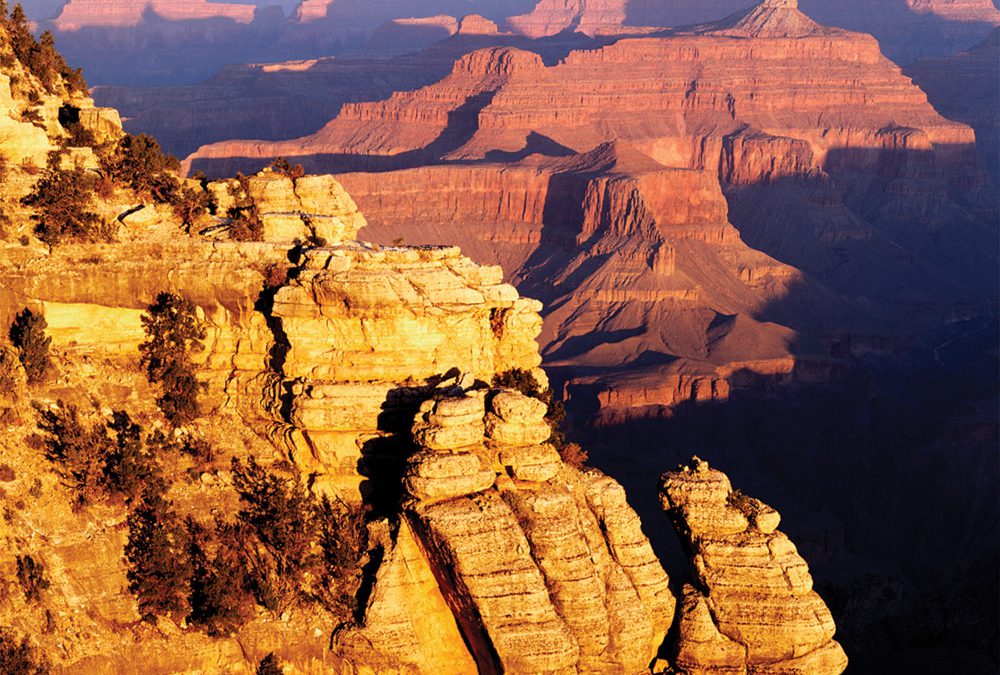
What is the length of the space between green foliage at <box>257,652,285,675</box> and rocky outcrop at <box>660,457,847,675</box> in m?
10.0

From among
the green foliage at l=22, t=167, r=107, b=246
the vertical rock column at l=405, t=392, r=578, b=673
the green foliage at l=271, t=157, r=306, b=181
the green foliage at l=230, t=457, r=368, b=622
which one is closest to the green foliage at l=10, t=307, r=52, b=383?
the green foliage at l=22, t=167, r=107, b=246

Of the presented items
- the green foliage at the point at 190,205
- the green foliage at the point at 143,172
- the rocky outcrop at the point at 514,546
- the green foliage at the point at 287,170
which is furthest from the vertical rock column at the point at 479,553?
the green foliage at the point at 287,170

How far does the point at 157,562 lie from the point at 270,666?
11.9ft

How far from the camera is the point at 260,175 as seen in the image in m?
46.0

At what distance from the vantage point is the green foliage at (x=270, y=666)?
3534cm

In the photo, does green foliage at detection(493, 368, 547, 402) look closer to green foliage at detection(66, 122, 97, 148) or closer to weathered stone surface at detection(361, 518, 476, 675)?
weathered stone surface at detection(361, 518, 476, 675)

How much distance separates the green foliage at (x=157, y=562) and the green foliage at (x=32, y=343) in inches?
174

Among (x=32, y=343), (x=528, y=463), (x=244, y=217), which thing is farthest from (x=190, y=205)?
(x=528, y=463)

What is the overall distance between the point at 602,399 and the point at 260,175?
264ft

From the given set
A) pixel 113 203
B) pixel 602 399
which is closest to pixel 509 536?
pixel 113 203

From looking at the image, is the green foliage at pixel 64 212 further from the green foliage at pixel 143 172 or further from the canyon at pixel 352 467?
the green foliage at pixel 143 172

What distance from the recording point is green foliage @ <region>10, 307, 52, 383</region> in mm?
37531

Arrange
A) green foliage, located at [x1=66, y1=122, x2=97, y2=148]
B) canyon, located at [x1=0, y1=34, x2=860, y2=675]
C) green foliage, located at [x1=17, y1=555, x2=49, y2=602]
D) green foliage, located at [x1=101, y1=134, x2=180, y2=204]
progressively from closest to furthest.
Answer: green foliage, located at [x1=17, y1=555, x2=49, y2=602] < canyon, located at [x1=0, y1=34, x2=860, y2=675] < green foliage, located at [x1=101, y1=134, x2=180, y2=204] < green foliage, located at [x1=66, y1=122, x2=97, y2=148]

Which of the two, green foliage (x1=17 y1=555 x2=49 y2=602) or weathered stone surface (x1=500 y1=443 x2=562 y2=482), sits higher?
weathered stone surface (x1=500 y1=443 x2=562 y2=482)
